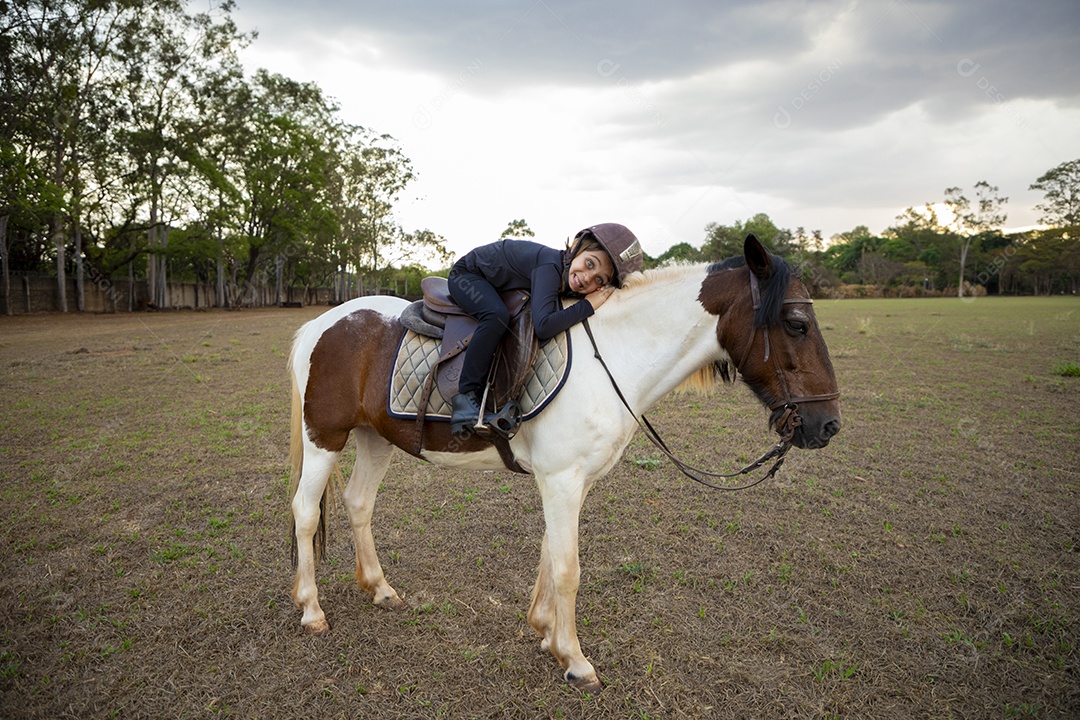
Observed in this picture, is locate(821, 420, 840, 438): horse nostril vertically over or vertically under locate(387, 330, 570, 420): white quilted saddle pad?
under

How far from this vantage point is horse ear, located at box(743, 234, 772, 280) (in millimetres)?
2770

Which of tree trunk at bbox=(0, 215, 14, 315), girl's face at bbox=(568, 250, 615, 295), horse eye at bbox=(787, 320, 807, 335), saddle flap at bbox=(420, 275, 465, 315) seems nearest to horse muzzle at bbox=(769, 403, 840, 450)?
horse eye at bbox=(787, 320, 807, 335)

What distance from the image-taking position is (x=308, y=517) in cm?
374

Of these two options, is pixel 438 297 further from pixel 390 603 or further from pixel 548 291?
pixel 390 603

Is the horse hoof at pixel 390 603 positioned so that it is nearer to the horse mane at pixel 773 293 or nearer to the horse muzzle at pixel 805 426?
the horse muzzle at pixel 805 426

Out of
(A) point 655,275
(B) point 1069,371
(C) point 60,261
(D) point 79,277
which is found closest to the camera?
(A) point 655,275

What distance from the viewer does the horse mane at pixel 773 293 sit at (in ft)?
9.14

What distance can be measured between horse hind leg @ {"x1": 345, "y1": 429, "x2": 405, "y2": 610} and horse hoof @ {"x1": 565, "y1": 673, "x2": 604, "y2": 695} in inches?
55.2

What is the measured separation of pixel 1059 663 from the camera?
3223 mm

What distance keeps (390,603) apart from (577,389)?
2.23 metres

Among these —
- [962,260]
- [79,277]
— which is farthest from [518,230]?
[962,260]

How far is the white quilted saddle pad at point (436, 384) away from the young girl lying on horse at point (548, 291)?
0.13 m

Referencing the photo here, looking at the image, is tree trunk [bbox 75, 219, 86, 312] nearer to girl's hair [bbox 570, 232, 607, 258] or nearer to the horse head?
girl's hair [bbox 570, 232, 607, 258]

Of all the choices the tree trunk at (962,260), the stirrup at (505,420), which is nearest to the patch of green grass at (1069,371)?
the stirrup at (505,420)
